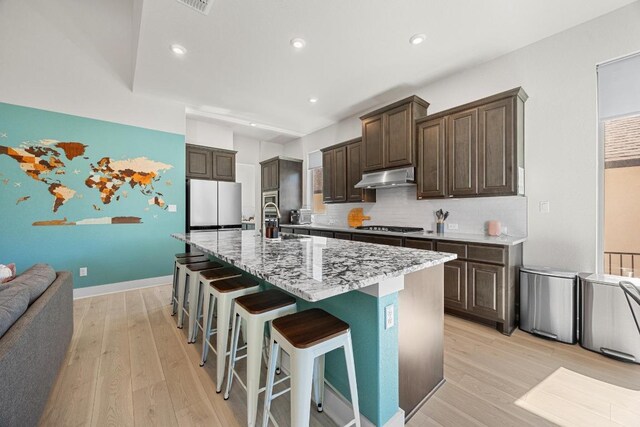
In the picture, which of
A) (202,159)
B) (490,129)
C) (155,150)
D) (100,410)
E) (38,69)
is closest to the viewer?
(100,410)

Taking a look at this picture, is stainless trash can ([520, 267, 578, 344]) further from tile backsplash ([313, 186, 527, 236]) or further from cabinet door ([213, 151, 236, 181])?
cabinet door ([213, 151, 236, 181])

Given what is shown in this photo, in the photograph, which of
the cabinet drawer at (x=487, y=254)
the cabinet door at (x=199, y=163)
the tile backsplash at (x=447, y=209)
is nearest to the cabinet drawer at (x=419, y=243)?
the cabinet drawer at (x=487, y=254)

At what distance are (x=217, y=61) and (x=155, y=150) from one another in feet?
6.37

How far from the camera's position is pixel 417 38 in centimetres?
265

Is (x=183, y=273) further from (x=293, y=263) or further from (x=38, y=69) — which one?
(x=38, y=69)

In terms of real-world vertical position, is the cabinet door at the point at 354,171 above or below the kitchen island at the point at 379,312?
above

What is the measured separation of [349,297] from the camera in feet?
4.60

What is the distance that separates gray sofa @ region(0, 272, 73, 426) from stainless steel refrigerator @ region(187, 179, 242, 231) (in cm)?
247

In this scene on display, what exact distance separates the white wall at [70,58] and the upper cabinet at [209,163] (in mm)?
925

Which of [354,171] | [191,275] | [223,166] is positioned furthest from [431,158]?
[223,166]

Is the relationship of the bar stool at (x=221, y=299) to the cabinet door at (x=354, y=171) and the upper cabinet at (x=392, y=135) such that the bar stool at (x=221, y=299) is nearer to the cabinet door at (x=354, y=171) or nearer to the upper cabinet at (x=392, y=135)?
the upper cabinet at (x=392, y=135)

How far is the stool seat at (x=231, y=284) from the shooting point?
1742mm

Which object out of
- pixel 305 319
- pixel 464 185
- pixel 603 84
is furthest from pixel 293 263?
pixel 603 84

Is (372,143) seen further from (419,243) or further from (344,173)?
(419,243)
